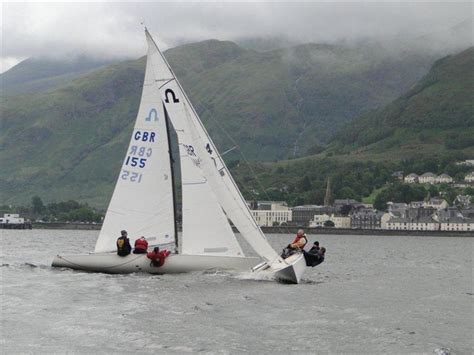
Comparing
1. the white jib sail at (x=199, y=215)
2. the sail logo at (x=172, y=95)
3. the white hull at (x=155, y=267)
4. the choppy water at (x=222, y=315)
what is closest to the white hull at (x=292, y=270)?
the choppy water at (x=222, y=315)

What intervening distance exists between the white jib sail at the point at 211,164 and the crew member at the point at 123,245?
14.5ft

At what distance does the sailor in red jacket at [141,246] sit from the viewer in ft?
133

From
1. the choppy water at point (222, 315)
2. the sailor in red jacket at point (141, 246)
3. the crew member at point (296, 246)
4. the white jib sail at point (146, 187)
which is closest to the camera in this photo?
the choppy water at point (222, 315)

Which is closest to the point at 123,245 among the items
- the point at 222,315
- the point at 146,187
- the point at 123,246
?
the point at 123,246

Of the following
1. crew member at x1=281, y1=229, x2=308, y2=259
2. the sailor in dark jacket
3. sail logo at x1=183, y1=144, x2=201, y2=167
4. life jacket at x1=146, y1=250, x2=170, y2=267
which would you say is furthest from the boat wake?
sail logo at x1=183, y1=144, x2=201, y2=167

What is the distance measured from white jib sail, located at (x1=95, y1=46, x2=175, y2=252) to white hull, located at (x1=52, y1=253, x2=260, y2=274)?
47.9 inches

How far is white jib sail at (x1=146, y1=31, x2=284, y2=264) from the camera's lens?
40062 mm

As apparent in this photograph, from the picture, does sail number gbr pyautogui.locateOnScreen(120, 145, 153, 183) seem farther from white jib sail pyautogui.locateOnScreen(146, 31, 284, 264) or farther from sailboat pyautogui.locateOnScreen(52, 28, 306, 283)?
white jib sail pyautogui.locateOnScreen(146, 31, 284, 264)

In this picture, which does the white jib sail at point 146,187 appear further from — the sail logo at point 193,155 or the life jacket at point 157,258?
the life jacket at point 157,258

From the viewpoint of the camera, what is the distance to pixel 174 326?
89.8ft

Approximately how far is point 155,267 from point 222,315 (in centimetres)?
1047


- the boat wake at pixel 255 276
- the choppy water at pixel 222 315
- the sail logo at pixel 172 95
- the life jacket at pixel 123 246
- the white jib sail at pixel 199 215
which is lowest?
the choppy water at pixel 222 315

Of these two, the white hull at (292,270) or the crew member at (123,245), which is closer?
the white hull at (292,270)

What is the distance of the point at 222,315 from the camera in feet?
97.8
